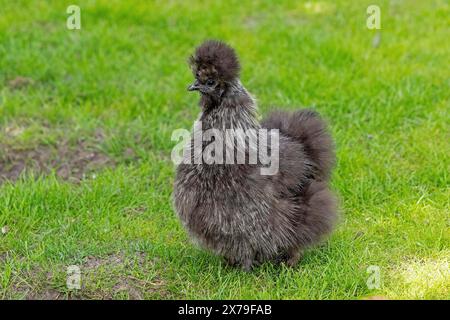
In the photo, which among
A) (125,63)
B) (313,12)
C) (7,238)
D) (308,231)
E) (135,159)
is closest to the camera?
(308,231)

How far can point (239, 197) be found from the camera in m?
4.74

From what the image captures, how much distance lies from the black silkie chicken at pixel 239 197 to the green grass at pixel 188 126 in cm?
19

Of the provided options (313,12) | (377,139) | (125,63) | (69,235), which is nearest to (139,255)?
(69,235)

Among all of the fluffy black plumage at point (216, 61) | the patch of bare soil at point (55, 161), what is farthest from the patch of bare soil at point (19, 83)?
the fluffy black plumage at point (216, 61)

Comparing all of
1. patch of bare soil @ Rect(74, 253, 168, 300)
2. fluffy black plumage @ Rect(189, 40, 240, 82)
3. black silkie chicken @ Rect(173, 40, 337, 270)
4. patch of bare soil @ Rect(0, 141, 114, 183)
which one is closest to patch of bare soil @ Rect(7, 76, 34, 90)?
patch of bare soil @ Rect(0, 141, 114, 183)

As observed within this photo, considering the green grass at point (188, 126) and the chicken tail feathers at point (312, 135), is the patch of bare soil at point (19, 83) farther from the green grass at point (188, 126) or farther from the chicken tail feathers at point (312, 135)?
the chicken tail feathers at point (312, 135)

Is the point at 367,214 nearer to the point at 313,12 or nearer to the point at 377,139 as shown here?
the point at 377,139

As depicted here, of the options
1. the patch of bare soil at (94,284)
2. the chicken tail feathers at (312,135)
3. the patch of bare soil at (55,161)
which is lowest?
the patch of bare soil at (94,284)

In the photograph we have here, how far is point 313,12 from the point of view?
888 centimetres

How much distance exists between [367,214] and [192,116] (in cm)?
216

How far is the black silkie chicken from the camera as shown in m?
4.72

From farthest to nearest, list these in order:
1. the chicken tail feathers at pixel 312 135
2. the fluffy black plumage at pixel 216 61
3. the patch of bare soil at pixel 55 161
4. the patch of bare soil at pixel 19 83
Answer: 1. the patch of bare soil at pixel 19 83
2. the patch of bare soil at pixel 55 161
3. the chicken tail feathers at pixel 312 135
4. the fluffy black plumage at pixel 216 61

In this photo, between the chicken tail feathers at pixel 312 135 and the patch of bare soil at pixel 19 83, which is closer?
the chicken tail feathers at pixel 312 135

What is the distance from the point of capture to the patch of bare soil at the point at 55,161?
Result: 6.32m
